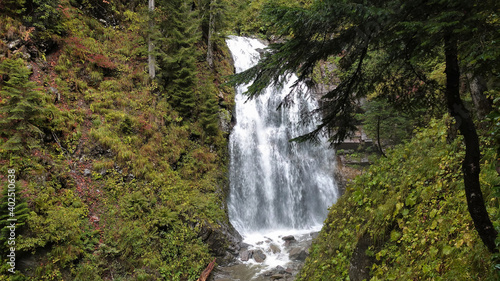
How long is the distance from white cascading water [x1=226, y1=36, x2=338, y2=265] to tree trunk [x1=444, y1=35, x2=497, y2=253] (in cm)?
1156

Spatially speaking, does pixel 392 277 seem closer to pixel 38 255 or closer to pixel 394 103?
pixel 394 103

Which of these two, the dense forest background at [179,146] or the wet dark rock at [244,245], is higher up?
the dense forest background at [179,146]

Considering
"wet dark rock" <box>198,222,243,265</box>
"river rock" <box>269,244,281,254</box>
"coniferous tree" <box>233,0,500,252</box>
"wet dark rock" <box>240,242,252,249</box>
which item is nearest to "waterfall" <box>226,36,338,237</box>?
"wet dark rock" <box>240,242,252,249</box>

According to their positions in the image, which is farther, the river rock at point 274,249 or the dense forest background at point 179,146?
the river rock at point 274,249

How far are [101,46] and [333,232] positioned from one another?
14405 millimetres

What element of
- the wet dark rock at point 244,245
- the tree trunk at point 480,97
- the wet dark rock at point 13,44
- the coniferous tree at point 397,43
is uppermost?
the wet dark rock at point 13,44

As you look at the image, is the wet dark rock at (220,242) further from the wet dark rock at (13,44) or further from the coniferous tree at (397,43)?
the wet dark rock at (13,44)

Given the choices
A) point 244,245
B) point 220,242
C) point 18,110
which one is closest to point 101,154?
point 18,110

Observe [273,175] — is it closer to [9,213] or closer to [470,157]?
[9,213]

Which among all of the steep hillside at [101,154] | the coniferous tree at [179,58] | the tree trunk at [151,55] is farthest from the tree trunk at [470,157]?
the tree trunk at [151,55]

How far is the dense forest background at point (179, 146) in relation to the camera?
116 inches

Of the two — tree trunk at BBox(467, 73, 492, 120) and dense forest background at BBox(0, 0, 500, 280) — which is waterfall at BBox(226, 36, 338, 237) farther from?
tree trunk at BBox(467, 73, 492, 120)

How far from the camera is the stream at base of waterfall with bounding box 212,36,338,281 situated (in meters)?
12.8

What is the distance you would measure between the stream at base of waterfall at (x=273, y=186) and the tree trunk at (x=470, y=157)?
993 cm
